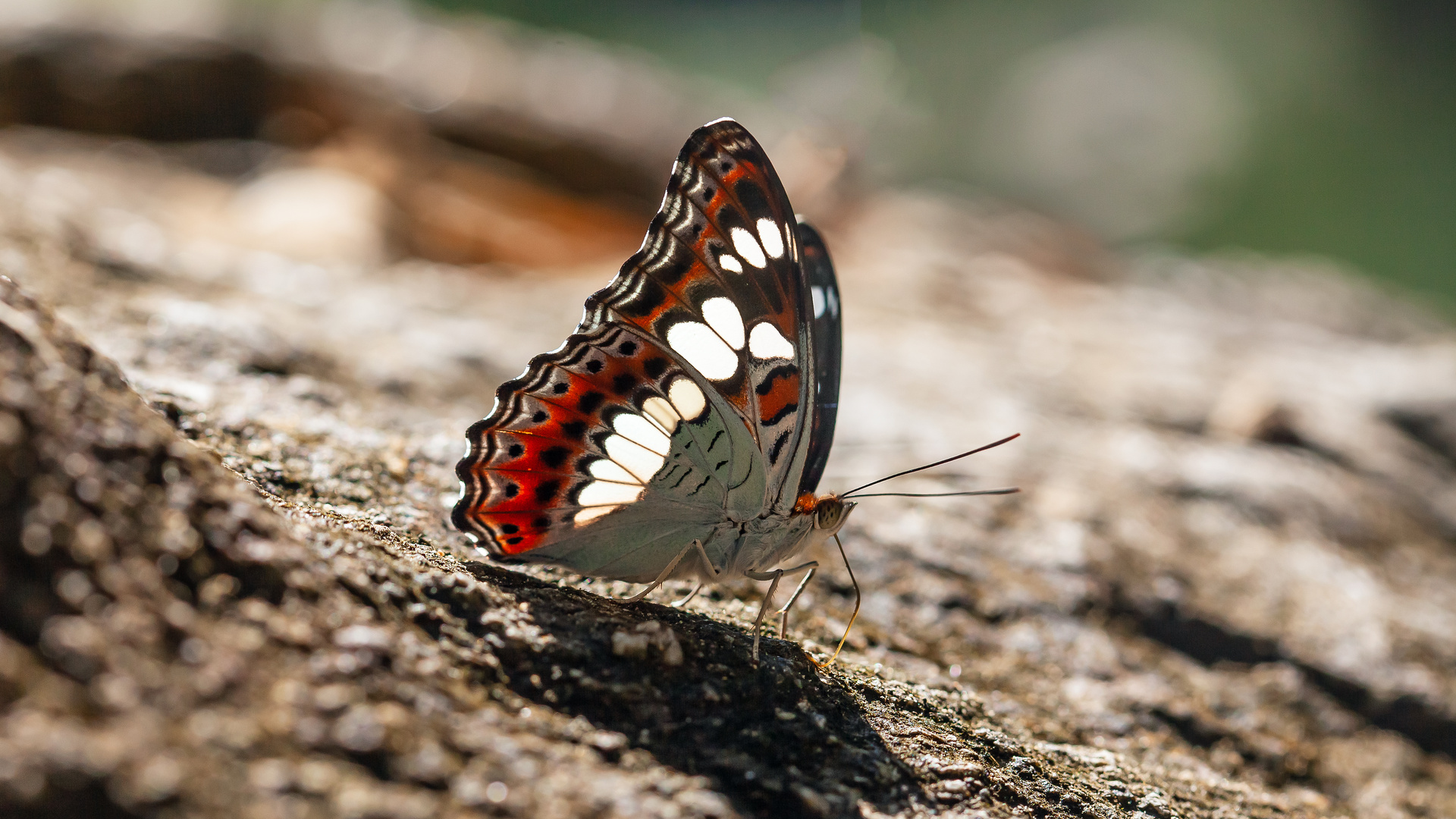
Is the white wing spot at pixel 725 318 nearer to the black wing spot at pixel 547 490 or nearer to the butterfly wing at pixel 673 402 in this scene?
the butterfly wing at pixel 673 402

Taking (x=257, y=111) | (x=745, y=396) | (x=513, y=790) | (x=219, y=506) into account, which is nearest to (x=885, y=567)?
(x=745, y=396)

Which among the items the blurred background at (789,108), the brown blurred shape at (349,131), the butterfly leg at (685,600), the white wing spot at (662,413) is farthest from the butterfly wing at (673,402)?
the brown blurred shape at (349,131)

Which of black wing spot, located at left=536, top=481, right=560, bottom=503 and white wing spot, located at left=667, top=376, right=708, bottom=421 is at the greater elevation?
white wing spot, located at left=667, top=376, right=708, bottom=421

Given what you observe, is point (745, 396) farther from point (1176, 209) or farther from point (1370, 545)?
point (1176, 209)

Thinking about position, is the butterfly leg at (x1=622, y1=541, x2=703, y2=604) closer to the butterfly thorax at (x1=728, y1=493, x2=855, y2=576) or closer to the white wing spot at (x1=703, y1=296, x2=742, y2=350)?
the butterfly thorax at (x1=728, y1=493, x2=855, y2=576)

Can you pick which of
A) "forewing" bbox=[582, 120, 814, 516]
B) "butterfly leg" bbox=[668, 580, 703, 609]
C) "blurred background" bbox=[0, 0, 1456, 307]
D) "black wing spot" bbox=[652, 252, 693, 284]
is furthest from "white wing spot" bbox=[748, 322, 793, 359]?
"blurred background" bbox=[0, 0, 1456, 307]

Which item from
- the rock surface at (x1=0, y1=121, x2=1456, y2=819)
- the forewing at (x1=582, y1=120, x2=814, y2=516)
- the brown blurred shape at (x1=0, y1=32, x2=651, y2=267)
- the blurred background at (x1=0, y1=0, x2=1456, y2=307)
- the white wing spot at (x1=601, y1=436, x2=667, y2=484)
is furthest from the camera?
the blurred background at (x1=0, y1=0, x2=1456, y2=307)

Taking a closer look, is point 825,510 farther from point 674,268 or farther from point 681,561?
point 674,268

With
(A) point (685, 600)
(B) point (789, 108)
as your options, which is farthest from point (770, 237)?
(B) point (789, 108)

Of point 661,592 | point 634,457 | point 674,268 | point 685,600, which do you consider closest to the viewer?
point 674,268
